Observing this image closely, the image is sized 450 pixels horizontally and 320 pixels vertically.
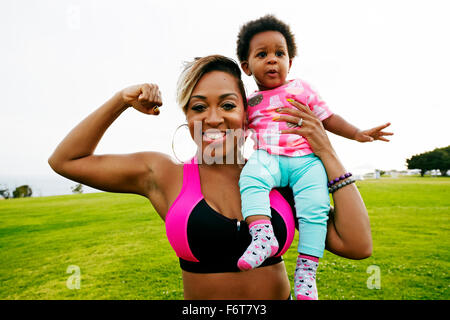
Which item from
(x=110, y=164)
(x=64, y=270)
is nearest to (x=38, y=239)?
(x=64, y=270)

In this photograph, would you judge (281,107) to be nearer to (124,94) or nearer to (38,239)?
(124,94)

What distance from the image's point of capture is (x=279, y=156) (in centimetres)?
206

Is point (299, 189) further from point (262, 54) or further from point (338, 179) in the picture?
point (262, 54)

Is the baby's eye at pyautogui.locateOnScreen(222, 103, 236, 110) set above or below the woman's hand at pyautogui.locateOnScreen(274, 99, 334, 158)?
above

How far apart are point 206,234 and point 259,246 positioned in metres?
0.32

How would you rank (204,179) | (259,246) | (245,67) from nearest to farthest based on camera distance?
(259,246)
(204,179)
(245,67)

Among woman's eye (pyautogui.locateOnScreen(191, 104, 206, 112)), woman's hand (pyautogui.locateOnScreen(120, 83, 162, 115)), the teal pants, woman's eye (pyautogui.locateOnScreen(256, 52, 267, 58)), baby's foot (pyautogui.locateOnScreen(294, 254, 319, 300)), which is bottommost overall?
baby's foot (pyautogui.locateOnScreen(294, 254, 319, 300))

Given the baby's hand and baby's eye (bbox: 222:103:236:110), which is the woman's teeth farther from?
the baby's hand

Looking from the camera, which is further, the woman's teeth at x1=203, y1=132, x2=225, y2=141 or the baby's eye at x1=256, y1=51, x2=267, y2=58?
the baby's eye at x1=256, y1=51, x2=267, y2=58

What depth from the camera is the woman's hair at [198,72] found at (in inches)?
78.6

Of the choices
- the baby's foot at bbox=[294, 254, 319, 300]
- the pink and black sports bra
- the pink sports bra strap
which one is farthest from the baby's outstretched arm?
the pink sports bra strap

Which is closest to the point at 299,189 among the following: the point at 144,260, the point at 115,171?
the point at 115,171

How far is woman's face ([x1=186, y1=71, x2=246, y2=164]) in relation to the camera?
193 cm

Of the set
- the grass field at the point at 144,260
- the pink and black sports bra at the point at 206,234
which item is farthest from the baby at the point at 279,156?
the grass field at the point at 144,260
